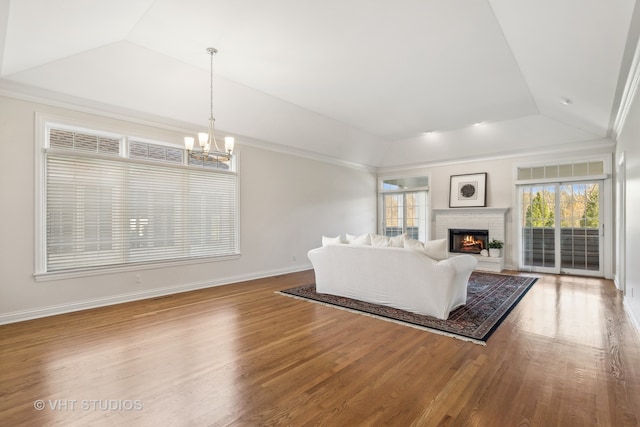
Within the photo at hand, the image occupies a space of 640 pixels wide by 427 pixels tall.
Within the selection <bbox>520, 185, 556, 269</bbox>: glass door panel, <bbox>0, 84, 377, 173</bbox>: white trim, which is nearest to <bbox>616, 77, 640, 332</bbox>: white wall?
<bbox>520, 185, 556, 269</bbox>: glass door panel

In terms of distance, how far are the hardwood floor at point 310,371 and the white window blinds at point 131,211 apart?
93 cm

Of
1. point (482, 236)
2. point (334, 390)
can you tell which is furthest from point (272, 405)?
point (482, 236)

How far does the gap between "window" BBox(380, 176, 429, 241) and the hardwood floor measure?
491 centimetres

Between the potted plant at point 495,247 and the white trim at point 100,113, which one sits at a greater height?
the white trim at point 100,113

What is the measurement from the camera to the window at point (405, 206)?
8.75 metres

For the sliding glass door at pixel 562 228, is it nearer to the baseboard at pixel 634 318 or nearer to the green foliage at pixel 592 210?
the green foliage at pixel 592 210

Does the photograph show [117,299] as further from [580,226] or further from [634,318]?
[580,226]

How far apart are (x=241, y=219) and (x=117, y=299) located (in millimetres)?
2355

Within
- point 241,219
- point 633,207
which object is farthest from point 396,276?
point 241,219

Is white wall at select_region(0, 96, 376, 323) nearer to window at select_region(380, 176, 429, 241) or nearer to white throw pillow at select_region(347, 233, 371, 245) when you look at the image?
window at select_region(380, 176, 429, 241)

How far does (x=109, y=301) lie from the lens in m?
4.40

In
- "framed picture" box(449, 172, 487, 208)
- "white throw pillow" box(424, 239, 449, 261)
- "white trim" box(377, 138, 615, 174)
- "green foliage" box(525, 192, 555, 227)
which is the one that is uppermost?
"white trim" box(377, 138, 615, 174)

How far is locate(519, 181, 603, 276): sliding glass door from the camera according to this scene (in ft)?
20.7

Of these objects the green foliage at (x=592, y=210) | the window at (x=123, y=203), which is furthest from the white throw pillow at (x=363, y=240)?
the green foliage at (x=592, y=210)
